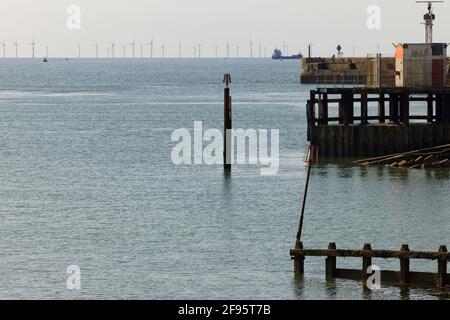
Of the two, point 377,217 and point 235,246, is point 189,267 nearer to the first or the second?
point 235,246

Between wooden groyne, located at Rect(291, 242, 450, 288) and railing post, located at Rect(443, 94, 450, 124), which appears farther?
railing post, located at Rect(443, 94, 450, 124)

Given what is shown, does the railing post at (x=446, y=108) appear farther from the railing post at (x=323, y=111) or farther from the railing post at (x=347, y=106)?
the railing post at (x=323, y=111)

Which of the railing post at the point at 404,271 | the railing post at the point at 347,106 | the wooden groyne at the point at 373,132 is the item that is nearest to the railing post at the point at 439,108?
the wooden groyne at the point at 373,132

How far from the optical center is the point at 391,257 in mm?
43562

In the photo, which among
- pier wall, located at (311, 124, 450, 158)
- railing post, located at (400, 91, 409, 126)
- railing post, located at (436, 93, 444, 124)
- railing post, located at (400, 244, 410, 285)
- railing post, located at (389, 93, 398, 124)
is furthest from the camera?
railing post, located at (389, 93, 398, 124)

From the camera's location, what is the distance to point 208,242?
187 feet

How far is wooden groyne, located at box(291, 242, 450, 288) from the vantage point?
4334cm

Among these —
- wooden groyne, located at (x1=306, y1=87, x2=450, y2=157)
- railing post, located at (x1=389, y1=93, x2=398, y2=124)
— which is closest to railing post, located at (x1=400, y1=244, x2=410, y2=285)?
wooden groyne, located at (x1=306, y1=87, x2=450, y2=157)

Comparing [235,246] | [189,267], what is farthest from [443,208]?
[189,267]

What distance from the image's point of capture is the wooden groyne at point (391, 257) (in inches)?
1706

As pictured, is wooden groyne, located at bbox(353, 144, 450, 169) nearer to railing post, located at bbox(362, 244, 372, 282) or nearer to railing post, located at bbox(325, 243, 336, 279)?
railing post, located at bbox(325, 243, 336, 279)

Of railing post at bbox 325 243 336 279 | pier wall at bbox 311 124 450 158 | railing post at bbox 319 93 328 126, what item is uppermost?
railing post at bbox 319 93 328 126

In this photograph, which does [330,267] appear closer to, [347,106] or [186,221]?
[186,221]

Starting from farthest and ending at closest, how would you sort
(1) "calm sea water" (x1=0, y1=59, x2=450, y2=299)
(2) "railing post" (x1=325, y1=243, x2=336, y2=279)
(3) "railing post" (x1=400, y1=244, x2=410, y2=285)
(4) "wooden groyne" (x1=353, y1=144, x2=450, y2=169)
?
(4) "wooden groyne" (x1=353, y1=144, x2=450, y2=169) < (1) "calm sea water" (x1=0, y1=59, x2=450, y2=299) < (2) "railing post" (x1=325, y1=243, x2=336, y2=279) < (3) "railing post" (x1=400, y1=244, x2=410, y2=285)
